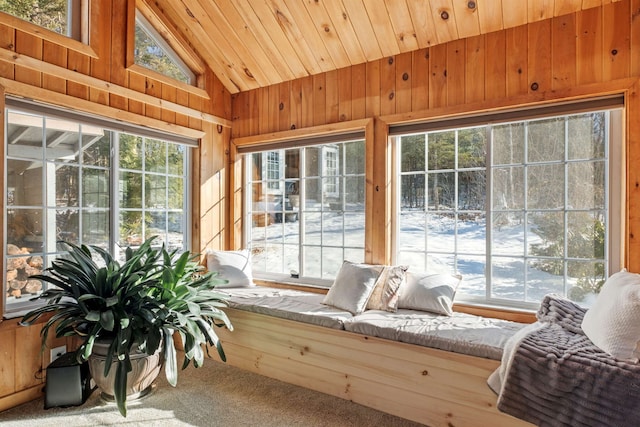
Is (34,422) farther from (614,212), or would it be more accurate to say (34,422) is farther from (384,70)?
(614,212)

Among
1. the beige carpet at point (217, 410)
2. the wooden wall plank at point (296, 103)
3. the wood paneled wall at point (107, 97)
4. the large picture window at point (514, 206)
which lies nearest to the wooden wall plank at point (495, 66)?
the large picture window at point (514, 206)

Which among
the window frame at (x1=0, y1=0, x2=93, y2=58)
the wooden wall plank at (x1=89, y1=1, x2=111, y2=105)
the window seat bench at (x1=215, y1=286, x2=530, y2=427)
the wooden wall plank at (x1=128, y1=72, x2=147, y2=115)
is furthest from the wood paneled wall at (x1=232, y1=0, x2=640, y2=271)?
the window frame at (x1=0, y1=0, x2=93, y2=58)

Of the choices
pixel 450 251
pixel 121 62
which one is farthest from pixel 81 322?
pixel 450 251

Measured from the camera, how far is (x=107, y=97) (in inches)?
114

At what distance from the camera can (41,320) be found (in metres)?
2.54

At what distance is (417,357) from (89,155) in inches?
110

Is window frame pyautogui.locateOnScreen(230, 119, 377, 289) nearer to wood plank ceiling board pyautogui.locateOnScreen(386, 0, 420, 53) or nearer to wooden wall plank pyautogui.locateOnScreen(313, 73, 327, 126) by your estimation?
wooden wall plank pyautogui.locateOnScreen(313, 73, 327, 126)

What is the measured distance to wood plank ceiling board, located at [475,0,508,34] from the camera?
2.45 meters

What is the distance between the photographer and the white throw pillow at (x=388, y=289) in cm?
272

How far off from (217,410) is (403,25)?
297 centimetres

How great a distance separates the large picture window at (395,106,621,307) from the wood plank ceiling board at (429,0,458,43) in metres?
0.68

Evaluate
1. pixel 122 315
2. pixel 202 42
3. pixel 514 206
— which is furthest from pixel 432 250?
pixel 202 42

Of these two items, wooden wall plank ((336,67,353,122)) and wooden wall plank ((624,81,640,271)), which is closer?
wooden wall plank ((624,81,640,271))

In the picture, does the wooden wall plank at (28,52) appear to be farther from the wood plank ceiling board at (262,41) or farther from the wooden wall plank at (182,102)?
the wood plank ceiling board at (262,41)
